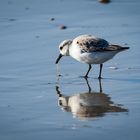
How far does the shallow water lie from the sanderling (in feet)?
0.77

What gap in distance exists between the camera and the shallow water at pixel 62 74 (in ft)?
22.9

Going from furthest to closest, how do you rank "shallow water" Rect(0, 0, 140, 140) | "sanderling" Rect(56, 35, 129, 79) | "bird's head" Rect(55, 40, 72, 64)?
"bird's head" Rect(55, 40, 72, 64)
"sanderling" Rect(56, 35, 129, 79)
"shallow water" Rect(0, 0, 140, 140)

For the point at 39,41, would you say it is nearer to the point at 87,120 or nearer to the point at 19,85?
the point at 19,85

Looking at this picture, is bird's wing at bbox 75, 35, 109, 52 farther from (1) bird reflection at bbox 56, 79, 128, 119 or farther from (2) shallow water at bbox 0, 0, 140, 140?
(1) bird reflection at bbox 56, 79, 128, 119

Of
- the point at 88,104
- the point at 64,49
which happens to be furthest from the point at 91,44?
the point at 88,104

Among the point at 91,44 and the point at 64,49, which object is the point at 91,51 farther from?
the point at 64,49

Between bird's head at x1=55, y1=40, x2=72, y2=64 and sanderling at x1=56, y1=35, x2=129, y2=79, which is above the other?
sanderling at x1=56, y1=35, x2=129, y2=79

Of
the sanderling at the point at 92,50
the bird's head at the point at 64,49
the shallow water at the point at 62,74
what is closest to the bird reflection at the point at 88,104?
the shallow water at the point at 62,74

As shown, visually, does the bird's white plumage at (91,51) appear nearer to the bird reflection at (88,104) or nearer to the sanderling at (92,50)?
the sanderling at (92,50)

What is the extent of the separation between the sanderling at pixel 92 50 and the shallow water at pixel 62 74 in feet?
0.77

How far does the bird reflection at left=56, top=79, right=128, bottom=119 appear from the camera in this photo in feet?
25.1

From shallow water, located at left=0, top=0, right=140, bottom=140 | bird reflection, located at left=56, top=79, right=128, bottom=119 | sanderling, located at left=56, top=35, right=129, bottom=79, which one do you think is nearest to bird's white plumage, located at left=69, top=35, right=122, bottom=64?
sanderling, located at left=56, top=35, right=129, bottom=79

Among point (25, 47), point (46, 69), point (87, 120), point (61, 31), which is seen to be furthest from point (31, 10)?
point (87, 120)

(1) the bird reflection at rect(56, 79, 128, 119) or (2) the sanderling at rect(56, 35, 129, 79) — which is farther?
(2) the sanderling at rect(56, 35, 129, 79)
